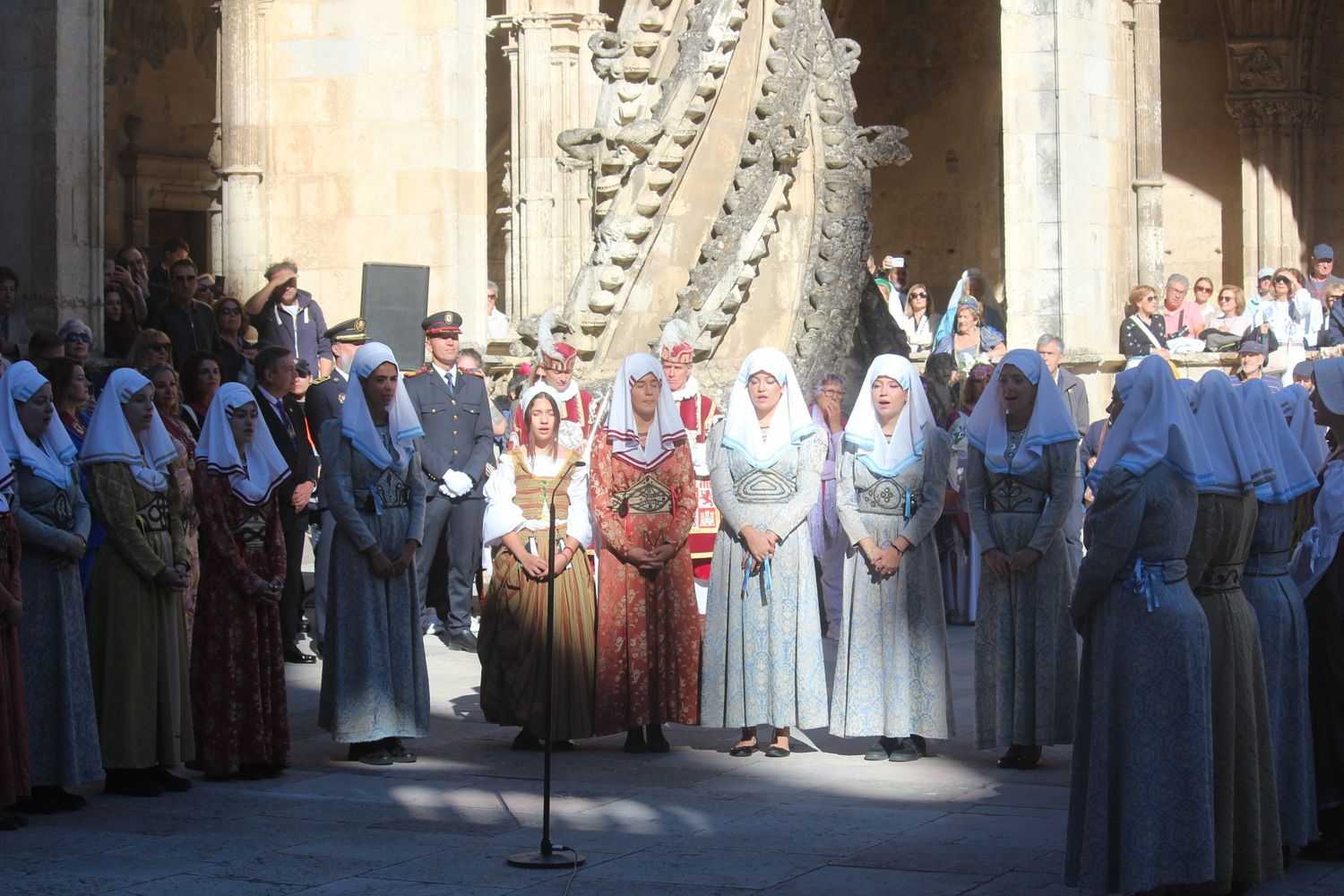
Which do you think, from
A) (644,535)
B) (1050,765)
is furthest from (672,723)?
(1050,765)

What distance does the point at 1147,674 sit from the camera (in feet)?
19.1

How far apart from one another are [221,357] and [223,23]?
3823mm

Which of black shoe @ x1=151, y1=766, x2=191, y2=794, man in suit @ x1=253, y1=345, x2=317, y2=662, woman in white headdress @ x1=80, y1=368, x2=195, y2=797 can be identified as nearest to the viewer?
woman in white headdress @ x1=80, y1=368, x2=195, y2=797

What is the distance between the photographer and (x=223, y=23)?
14578 millimetres

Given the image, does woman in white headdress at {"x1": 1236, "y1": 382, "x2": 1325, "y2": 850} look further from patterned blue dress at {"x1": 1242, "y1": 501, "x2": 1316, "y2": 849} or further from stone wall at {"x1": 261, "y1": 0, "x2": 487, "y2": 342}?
stone wall at {"x1": 261, "y1": 0, "x2": 487, "y2": 342}

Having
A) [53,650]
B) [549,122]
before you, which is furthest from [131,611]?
[549,122]

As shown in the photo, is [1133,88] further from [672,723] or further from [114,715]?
[114,715]

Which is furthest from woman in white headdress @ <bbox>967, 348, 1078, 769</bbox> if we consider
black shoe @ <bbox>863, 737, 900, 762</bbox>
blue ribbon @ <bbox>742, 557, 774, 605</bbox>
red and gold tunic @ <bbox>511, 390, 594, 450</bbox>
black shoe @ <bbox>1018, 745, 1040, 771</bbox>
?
red and gold tunic @ <bbox>511, 390, 594, 450</bbox>

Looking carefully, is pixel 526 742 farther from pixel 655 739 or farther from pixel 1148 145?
pixel 1148 145

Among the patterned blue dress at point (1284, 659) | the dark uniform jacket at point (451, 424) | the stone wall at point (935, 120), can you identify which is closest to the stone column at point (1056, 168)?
the stone wall at point (935, 120)

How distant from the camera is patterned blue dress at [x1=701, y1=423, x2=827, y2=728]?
846 centimetres

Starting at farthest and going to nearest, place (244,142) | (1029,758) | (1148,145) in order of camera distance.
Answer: (1148,145)
(244,142)
(1029,758)

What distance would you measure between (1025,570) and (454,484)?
13.9ft

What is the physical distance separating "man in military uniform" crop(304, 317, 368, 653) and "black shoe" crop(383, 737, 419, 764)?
199cm
